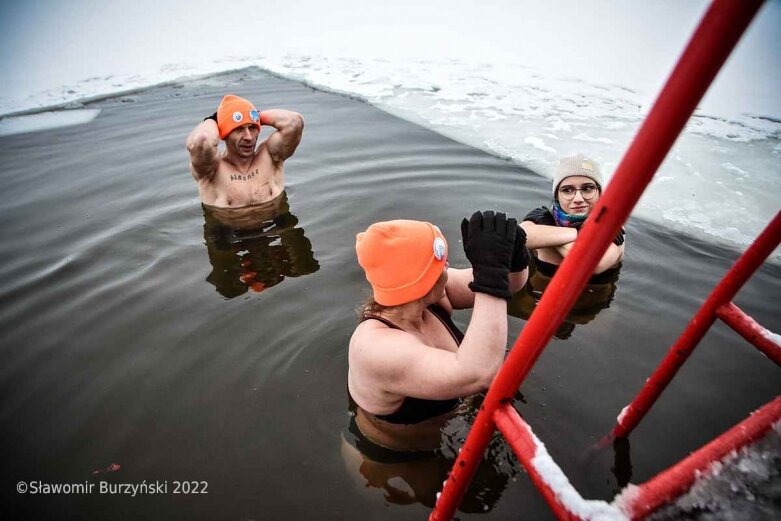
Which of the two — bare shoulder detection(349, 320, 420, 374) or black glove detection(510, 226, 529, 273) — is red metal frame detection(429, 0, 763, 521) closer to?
bare shoulder detection(349, 320, 420, 374)

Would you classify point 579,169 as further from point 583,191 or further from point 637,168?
point 637,168

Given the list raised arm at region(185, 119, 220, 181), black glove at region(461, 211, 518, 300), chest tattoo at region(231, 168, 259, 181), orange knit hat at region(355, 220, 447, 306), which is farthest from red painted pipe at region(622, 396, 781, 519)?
chest tattoo at region(231, 168, 259, 181)

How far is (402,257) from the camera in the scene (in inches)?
70.1

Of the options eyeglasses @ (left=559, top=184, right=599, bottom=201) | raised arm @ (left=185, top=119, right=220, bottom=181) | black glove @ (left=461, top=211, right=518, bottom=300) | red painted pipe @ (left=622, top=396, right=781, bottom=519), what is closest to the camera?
red painted pipe @ (left=622, top=396, right=781, bottom=519)

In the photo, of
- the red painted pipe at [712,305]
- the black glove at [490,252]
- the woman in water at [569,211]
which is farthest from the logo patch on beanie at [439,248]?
the woman in water at [569,211]

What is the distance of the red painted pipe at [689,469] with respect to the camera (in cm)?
94

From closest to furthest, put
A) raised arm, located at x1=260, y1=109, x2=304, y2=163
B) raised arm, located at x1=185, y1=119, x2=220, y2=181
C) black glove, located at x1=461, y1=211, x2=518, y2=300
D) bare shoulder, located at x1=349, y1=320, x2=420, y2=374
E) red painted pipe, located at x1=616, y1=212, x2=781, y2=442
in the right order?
red painted pipe, located at x1=616, y1=212, x2=781, y2=442 → black glove, located at x1=461, y1=211, x2=518, y2=300 → bare shoulder, located at x1=349, y1=320, x2=420, y2=374 → raised arm, located at x1=185, y1=119, x2=220, y2=181 → raised arm, located at x1=260, y1=109, x2=304, y2=163

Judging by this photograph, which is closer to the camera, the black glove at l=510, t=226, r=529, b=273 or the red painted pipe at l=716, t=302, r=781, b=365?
the red painted pipe at l=716, t=302, r=781, b=365

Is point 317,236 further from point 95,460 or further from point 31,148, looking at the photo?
point 31,148

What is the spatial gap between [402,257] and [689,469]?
1.15 metres

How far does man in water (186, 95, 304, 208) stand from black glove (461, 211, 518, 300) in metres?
3.75

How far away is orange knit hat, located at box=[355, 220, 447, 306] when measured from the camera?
1.77m

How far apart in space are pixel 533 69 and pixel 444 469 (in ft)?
47.0

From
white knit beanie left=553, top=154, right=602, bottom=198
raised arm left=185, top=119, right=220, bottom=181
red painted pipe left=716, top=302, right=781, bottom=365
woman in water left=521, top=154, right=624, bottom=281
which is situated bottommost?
raised arm left=185, top=119, right=220, bottom=181
